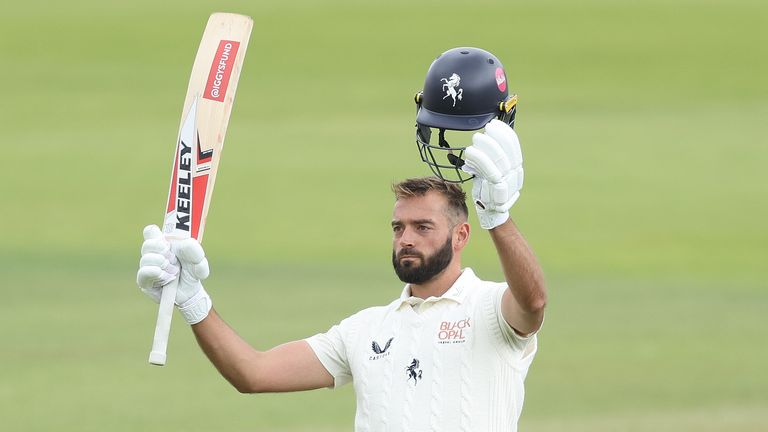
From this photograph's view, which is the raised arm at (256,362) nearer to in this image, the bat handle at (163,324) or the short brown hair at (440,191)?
the bat handle at (163,324)

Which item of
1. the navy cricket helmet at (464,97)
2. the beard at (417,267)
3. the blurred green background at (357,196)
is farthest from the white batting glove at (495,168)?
the blurred green background at (357,196)

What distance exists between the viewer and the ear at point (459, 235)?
4906 mm

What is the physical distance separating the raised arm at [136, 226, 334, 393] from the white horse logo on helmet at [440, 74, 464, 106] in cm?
88

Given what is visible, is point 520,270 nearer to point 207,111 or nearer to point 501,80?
point 501,80

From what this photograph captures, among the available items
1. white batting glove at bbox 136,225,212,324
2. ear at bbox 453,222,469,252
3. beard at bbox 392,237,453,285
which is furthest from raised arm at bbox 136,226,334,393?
ear at bbox 453,222,469,252

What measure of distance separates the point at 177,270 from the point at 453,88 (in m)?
0.99

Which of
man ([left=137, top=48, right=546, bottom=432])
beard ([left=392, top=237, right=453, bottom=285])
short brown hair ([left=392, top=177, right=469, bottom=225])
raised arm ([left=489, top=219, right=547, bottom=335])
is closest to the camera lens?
raised arm ([left=489, top=219, right=547, bottom=335])

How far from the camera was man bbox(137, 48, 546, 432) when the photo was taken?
459 centimetres

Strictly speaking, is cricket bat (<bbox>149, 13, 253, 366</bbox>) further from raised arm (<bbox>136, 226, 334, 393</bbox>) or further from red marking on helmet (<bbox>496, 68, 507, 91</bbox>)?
red marking on helmet (<bbox>496, 68, 507, 91</bbox>)

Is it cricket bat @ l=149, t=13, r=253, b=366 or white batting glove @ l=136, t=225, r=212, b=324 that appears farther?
cricket bat @ l=149, t=13, r=253, b=366

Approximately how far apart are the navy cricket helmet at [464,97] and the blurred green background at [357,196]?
440cm

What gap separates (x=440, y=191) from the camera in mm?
4941

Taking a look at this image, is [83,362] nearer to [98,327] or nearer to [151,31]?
[98,327]

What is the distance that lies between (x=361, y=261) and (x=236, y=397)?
522 centimetres
